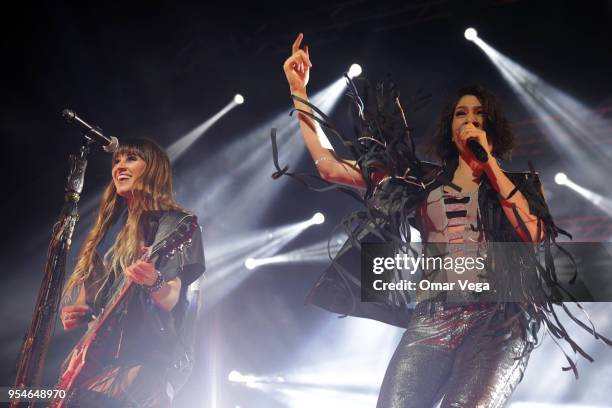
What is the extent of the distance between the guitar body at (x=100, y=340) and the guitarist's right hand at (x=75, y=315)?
0.32 ft

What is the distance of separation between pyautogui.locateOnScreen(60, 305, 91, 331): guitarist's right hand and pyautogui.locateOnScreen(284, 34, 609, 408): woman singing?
178 cm

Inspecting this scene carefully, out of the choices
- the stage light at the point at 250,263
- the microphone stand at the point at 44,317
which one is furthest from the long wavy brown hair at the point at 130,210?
the stage light at the point at 250,263

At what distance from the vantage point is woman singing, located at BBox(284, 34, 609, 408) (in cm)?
202

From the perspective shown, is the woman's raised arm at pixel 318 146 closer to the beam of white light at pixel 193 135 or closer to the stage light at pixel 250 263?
the beam of white light at pixel 193 135

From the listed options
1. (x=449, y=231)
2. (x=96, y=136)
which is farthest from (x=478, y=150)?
(x=96, y=136)

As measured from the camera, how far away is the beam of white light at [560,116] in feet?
18.2

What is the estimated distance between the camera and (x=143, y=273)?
353 cm

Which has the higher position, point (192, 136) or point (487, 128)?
point (192, 136)

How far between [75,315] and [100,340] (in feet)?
0.98

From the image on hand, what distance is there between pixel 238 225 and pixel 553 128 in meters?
3.16

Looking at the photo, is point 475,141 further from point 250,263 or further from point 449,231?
point 250,263

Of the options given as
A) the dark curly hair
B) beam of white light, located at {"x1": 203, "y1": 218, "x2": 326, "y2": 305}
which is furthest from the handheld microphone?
beam of white light, located at {"x1": 203, "y1": 218, "x2": 326, "y2": 305}

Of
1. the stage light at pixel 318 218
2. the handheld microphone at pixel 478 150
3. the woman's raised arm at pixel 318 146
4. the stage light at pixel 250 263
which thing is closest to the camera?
the handheld microphone at pixel 478 150

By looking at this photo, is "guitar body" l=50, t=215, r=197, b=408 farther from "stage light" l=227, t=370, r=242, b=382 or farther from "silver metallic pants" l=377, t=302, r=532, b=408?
"stage light" l=227, t=370, r=242, b=382
